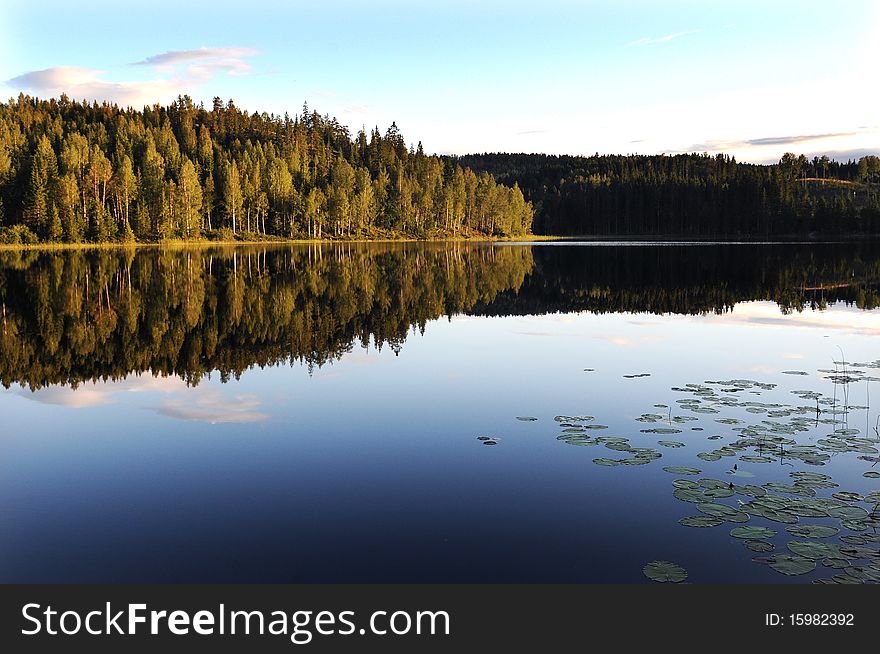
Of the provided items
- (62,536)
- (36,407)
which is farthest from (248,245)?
(62,536)

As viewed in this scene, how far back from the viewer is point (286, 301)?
37.4 metres

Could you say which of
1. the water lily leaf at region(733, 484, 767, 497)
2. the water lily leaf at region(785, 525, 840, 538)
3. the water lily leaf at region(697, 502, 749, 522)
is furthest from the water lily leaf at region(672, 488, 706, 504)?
the water lily leaf at region(785, 525, 840, 538)

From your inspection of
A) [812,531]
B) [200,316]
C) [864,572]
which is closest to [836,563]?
[864,572]

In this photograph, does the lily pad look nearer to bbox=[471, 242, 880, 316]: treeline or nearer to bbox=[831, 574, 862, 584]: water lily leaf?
bbox=[831, 574, 862, 584]: water lily leaf

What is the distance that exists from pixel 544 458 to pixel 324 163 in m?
168

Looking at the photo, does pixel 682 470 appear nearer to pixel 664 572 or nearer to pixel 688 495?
pixel 688 495

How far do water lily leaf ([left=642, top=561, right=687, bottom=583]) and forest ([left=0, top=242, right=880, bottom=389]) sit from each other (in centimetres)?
1447

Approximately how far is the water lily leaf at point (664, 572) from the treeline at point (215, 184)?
108m

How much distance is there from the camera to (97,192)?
4449 inches

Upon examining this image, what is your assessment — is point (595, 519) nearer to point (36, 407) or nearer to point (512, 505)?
point (512, 505)

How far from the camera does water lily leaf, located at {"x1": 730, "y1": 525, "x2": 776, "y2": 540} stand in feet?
31.3

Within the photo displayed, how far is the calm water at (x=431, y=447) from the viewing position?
29.8 ft

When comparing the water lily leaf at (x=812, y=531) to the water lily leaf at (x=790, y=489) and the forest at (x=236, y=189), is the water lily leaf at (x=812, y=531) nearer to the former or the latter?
the water lily leaf at (x=790, y=489)

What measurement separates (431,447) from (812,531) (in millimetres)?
6594
